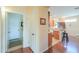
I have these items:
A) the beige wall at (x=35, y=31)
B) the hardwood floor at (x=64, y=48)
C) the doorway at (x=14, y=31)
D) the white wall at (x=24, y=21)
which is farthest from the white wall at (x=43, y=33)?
the doorway at (x=14, y=31)

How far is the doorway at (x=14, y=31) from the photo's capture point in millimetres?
1622

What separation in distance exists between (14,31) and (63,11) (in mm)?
890

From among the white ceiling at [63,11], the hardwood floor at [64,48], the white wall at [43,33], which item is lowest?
the hardwood floor at [64,48]

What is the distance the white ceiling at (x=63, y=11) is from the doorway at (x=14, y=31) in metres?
0.55

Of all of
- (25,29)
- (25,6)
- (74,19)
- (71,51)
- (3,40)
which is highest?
(25,6)

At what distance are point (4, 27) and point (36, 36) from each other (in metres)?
0.54

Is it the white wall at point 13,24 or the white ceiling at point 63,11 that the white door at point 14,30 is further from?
the white ceiling at point 63,11

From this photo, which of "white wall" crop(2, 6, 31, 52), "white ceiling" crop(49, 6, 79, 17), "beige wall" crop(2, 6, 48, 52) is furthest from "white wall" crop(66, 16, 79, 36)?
"white wall" crop(2, 6, 31, 52)

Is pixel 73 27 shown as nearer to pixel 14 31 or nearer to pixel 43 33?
pixel 43 33

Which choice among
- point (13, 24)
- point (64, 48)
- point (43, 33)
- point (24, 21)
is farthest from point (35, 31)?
point (64, 48)

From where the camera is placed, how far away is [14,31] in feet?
5.47
